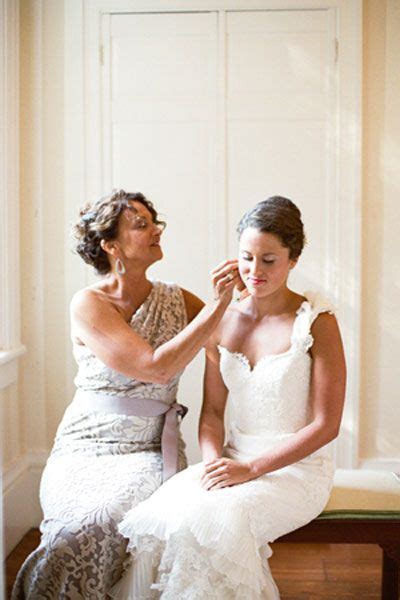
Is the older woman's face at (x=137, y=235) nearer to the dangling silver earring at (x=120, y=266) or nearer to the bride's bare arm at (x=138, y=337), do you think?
the dangling silver earring at (x=120, y=266)

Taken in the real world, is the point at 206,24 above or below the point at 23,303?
above

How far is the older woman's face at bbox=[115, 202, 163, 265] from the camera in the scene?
102 inches

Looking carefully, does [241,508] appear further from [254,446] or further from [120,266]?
[120,266]

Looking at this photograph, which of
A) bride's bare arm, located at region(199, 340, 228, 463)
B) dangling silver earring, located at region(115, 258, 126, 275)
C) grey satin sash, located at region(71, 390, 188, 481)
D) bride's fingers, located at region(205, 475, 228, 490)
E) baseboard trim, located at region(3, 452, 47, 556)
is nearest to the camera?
bride's fingers, located at region(205, 475, 228, 490)

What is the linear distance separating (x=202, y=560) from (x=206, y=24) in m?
2.51

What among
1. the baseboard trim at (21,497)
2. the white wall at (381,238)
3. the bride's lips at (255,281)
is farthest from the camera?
the white wall at (381,238)

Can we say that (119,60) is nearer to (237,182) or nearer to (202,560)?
(237,182)

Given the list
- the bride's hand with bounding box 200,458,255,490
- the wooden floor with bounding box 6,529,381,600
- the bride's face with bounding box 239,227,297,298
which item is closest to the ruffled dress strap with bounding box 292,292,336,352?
the bride's face with bounding box 239,227,297,298

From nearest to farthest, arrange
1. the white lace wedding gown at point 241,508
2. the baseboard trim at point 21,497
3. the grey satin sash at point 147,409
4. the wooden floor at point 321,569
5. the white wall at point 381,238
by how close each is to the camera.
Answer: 1. the white lace wedding gown at point 241,508
2. the grey satin sash at point 147,409
3. the wooden floor at point 321,569
4. the baseboard trim at point 21,497
5. the white wall at point 381,238

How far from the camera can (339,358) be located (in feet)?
7.64

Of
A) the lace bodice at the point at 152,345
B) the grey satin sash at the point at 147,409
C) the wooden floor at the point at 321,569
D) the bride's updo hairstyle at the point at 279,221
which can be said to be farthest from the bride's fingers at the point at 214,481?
the wooden floor at the point at 321,569

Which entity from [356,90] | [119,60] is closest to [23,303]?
[119,60]

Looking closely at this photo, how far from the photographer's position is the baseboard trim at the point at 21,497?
11.3 feet

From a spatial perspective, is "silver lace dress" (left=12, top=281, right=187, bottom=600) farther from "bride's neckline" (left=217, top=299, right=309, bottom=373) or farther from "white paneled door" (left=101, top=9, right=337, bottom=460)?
"white paneled door" (left=101, top=9, right=337, bottom=460)
